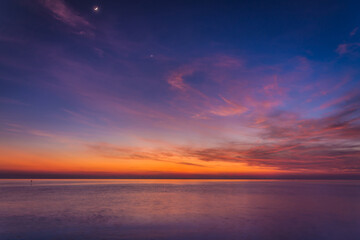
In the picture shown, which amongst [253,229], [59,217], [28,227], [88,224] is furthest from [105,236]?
[253,229]

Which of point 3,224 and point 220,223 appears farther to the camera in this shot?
point 220,223

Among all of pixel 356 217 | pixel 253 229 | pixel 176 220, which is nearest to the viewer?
pixel 253 229

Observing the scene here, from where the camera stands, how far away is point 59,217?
17984mm

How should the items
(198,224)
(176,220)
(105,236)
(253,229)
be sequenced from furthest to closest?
(176,220)
(198,224)
(253,229)
(105,236)

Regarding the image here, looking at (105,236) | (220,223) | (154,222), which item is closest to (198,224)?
(220,223)

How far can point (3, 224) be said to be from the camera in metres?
15.4

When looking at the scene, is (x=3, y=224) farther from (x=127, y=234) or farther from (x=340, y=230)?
(x=340, y=230)

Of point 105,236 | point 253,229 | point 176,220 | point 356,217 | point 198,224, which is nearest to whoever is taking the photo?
point 105,236

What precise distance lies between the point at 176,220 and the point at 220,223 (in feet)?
10.1

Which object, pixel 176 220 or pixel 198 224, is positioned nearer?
pixel 198 224

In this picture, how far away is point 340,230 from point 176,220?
1018cm

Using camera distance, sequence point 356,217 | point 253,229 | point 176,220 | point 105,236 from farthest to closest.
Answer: point 356,217 → point 176,220 → point 253,229 → point 105,236

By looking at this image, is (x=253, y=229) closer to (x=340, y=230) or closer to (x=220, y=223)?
(x=220, y=223)

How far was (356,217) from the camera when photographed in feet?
64.0
